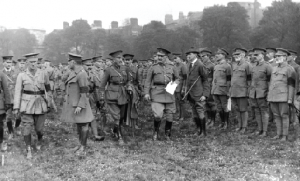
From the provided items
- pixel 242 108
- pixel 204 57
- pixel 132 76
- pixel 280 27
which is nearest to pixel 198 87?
pixel 242 108

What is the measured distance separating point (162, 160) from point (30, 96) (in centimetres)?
349

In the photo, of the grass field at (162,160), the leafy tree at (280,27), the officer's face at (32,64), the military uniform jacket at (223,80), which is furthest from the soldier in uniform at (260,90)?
the leafy tree at (280,27)

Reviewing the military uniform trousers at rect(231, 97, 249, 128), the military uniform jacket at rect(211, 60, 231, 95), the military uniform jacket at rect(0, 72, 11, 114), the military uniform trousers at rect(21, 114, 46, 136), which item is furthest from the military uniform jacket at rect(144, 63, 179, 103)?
the military uniform jacket at rect(0, 72, 11, 114)

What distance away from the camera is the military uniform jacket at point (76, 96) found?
320 inches

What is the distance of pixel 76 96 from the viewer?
322 inches

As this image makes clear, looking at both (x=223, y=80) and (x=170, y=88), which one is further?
(x=223, y=80)

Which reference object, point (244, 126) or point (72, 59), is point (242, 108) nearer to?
point (244, 126)

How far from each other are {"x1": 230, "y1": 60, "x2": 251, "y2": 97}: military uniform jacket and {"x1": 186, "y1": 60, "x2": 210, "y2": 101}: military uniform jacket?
1086 mm

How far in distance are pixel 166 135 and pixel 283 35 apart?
119 ft

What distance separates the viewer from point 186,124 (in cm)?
1244

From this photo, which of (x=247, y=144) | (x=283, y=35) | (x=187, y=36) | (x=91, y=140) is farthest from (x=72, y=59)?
(x=187, y=36)

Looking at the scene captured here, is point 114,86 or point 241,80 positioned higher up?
point 114,86

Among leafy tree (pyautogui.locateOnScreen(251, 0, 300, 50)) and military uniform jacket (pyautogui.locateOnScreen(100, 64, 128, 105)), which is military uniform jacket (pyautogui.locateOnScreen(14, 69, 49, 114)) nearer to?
military uniform jacket (pyautogui.locateOnScreen(100, 64, 128, 105))

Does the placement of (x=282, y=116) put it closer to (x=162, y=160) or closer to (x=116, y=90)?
(x=162, y=160)
